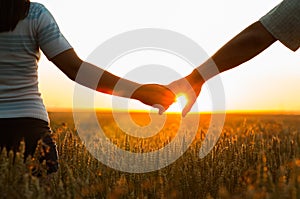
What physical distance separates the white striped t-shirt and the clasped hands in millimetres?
654

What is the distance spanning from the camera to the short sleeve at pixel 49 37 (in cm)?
322

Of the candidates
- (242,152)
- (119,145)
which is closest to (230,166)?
(242,152)

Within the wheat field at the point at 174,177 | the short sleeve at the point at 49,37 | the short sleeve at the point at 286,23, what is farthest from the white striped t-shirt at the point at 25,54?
the short sleeve at the point at 286,23

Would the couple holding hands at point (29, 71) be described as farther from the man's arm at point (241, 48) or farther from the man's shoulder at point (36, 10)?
the man's arm at point (241, 48)

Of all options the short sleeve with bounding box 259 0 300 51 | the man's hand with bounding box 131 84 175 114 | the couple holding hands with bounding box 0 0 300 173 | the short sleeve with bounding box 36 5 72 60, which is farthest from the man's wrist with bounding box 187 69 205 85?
the short sleeve with bounding box 36 5 72 60

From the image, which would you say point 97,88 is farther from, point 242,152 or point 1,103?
point 242,152

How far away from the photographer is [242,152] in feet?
12.7

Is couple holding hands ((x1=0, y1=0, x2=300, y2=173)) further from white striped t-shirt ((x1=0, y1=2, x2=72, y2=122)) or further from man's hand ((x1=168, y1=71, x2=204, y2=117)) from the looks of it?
man's hand ((x1=168, y1=71, x2=204, y2=117))

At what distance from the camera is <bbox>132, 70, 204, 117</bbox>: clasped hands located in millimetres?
3629

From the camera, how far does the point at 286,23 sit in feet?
12.3

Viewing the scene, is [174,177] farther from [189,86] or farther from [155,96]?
[189,86]

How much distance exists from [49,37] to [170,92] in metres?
1.17

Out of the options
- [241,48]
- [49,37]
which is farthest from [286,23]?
[49,37]

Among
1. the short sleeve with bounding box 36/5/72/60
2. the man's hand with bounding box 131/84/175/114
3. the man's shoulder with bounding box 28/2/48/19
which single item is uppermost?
the man's shoulder with bounding box 28/2/48/19
